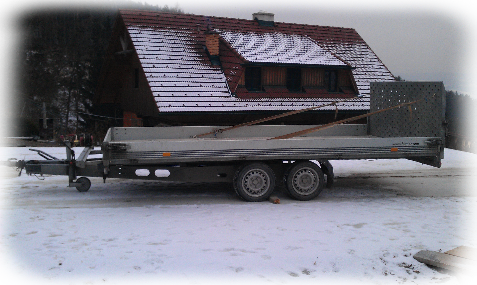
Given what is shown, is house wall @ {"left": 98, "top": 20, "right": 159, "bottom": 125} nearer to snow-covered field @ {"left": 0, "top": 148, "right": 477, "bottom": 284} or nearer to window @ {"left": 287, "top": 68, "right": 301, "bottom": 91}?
window @ {"left": 287, "top": 68, "right": 301, "bottom": 91}

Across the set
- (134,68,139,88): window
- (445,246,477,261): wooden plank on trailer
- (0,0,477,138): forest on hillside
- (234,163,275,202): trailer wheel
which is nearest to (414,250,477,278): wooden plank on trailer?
(445,246,477,261): wooden plank on trailer

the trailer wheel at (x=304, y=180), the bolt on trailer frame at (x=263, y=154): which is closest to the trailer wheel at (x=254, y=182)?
the bolt on trailer frame at (x=263, y=154)

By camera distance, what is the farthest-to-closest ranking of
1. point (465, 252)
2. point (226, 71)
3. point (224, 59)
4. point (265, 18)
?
point (265, 18) → point (224, 59) → point (226, 71) → point (465, 252)

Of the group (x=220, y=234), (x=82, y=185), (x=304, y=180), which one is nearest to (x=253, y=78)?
(x=304, y=180)

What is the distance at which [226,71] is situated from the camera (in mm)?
16391

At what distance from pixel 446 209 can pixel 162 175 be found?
19.7ft

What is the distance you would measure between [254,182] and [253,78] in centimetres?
870

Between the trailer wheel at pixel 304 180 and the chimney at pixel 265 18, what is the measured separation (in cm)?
1262

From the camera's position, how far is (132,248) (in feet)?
19.6

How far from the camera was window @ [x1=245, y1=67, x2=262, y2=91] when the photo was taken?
55.2 feet

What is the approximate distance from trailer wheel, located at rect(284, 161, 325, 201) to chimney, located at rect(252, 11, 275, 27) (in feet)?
41.4

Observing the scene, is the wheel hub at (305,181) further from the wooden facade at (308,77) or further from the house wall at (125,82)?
the wooden facade at (308,77)

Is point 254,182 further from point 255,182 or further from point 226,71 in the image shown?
point 226,71

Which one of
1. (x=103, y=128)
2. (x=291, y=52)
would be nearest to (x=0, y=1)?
(x=103, y=128)
